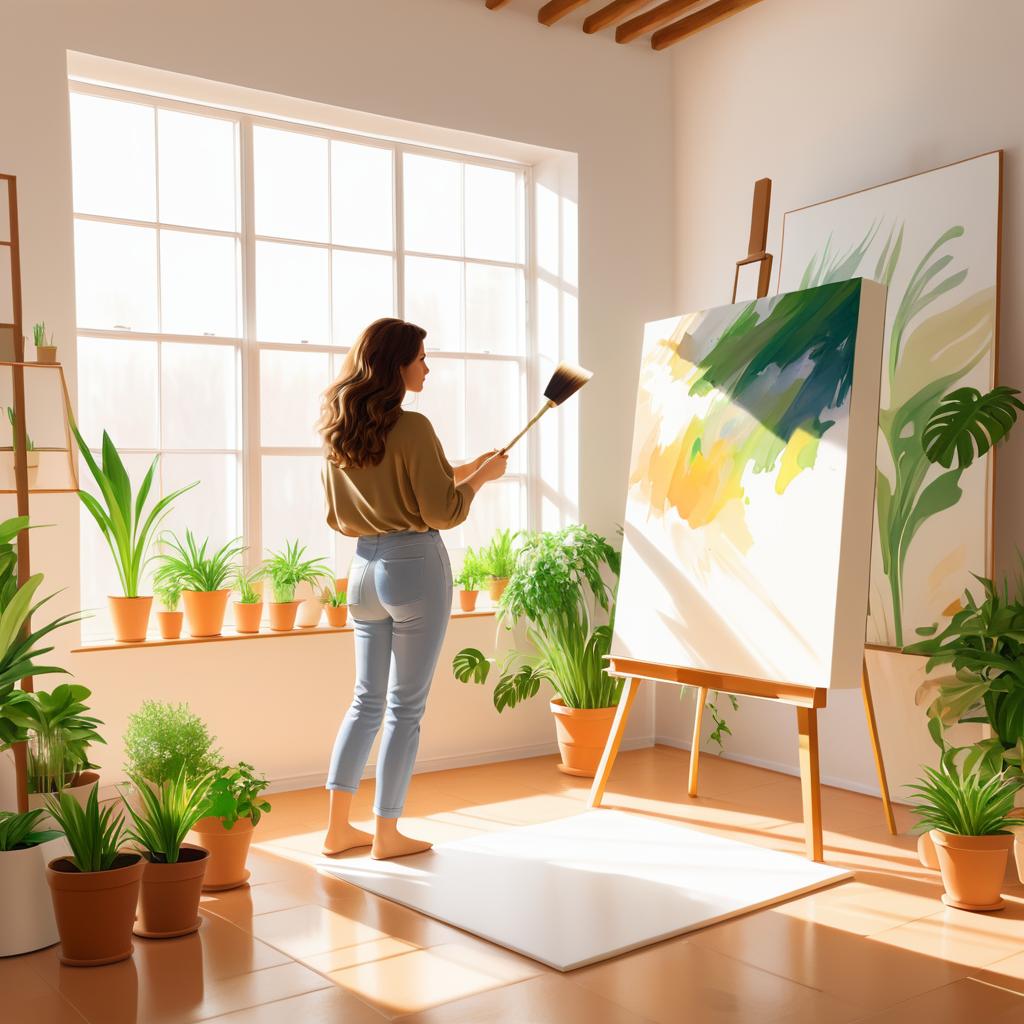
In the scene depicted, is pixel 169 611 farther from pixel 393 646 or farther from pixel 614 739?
pixel 614 739

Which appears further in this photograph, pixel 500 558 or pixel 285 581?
pixel 500 558

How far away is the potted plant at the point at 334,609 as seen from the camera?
4344mm

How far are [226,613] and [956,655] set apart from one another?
2.59 m

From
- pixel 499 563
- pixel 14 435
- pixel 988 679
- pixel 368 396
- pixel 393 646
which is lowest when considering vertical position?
pixel 988 679

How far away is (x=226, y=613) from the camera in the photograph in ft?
14.2

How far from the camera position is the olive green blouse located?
10.2 ft

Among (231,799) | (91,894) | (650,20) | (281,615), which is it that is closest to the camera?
(91,894)

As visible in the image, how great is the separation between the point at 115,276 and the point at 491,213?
167cm

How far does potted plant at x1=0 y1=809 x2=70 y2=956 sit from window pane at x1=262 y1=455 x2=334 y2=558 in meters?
1.81

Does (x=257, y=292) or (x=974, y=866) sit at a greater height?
(x=257, y=292)

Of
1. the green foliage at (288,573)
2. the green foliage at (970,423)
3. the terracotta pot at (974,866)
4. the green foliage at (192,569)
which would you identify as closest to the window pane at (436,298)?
the green foliage at (288,573)

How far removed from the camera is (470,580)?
4742 mm

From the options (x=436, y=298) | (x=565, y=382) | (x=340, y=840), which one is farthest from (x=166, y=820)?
(x=436, y=298)

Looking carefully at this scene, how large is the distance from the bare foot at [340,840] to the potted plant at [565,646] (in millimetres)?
1084
